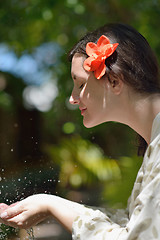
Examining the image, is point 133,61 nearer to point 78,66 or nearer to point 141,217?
point 78,66

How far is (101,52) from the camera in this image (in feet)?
3.34

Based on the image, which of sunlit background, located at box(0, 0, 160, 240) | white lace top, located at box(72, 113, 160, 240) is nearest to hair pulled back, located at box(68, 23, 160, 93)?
white lace top, located at box(72, 113, 160, 240)

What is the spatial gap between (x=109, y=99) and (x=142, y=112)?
0.09 meters

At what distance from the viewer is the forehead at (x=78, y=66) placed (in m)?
1.06

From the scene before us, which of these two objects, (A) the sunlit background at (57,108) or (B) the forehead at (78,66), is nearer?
(B) the forehead at (78,66)

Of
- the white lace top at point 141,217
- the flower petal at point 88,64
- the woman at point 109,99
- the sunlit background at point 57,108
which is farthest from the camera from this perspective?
the sunlit background at point 57,108

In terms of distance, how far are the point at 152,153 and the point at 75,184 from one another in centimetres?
258

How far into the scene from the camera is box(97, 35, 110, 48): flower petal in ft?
3.37

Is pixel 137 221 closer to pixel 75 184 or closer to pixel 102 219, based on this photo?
pixel 102 219

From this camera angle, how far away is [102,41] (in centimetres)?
104

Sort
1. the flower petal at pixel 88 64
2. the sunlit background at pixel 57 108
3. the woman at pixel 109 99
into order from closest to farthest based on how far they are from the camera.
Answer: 1. the woman at pixel 109 99
2. the flower petal at pixel 88 64
3. the sunlit background at pixel 57 108

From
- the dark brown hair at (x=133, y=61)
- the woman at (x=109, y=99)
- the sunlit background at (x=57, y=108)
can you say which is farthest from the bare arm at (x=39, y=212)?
the sunlit background at (x=57, y=108)

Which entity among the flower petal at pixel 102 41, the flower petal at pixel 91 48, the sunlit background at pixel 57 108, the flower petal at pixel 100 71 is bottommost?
the sunlit background at pixel 57 108

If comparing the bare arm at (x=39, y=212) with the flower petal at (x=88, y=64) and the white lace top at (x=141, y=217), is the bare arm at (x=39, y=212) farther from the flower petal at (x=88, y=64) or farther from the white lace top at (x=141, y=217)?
the flower petal at (x=88, y=64)
